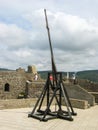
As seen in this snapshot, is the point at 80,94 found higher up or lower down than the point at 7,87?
lower down

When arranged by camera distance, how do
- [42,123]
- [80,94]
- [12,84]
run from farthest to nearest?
[12,84]
[80,94]
[42,123]

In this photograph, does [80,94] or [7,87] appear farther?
[7,87]

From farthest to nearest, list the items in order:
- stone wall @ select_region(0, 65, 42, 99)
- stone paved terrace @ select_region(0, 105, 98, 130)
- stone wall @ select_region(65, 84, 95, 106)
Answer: stone wall @ select_region(0, 65, 42, 99) → stone wall @ select_region(65, 84, 95, 106) → stone paved terrace @ select_region(0, 105, 98, 130)

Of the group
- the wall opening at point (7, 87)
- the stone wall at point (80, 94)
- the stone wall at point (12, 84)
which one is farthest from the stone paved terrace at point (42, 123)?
the wall opening at point (7, 87)

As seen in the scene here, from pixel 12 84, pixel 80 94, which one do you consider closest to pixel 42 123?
pixel 80 94

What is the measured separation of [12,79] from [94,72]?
68597mm

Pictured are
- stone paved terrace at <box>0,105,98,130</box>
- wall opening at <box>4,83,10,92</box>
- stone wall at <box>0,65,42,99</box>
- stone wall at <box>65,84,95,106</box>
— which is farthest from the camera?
wall opening at <box>4,83,10,92</box>

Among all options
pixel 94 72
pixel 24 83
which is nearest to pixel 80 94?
pixel 24 83

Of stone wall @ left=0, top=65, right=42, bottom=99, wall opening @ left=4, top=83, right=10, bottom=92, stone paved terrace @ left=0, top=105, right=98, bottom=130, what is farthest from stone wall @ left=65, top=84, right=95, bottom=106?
wall opening @ left=4, top=83, right=10, bottom=92

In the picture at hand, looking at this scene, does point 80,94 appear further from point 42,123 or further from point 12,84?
point 42,123

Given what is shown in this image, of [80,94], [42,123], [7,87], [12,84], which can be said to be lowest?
[42,123]

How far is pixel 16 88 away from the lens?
26.8m

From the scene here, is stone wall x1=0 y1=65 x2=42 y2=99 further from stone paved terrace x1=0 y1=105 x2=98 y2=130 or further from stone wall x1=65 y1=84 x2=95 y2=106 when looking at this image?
stone paved terrace x1=0 y1=105 x2=98 y2=130

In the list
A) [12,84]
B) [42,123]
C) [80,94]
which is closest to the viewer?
[42,123]
